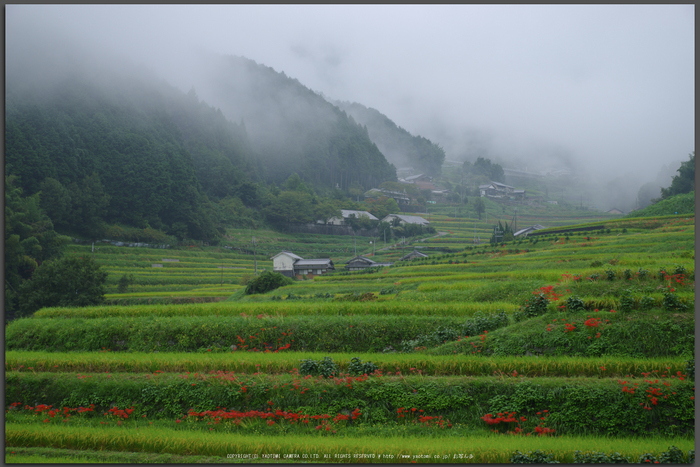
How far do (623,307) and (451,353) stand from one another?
365 cm

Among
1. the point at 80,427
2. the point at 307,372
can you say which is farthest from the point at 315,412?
the point at 80,427

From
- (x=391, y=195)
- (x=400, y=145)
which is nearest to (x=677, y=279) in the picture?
(x=391, y=195)

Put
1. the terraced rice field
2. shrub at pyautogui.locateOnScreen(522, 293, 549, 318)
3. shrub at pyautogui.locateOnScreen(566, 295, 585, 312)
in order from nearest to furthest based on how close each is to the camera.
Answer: the terraced rice field, shrub at pyautogui.locateOnScreen(566, 295, 585, 312), shrub at pyautogui.locateOnScreen(522, 293, 549, 318)

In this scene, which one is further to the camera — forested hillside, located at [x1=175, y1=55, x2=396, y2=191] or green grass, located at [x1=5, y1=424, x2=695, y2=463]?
forested hillside, located at [x1=175, y1=55, x2=396, y2=191]

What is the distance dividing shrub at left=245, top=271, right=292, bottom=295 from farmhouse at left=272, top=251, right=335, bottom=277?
292 centimetres

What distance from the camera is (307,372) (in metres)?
7.25

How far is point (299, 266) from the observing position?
22.9m

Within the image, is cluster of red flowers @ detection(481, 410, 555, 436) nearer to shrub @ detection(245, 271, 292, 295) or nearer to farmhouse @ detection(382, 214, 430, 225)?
shrub @ detection(245, 271, 292, 295)

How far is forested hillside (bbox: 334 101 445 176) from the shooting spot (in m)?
28.8

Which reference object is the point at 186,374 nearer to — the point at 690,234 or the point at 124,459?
the point at 124,459

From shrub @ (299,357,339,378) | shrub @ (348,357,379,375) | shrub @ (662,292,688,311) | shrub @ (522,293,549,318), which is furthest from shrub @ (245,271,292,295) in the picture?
shrub @ (662,292,688,311)

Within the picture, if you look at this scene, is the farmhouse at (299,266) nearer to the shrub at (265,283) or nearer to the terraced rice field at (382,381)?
the shrub at (265,283)

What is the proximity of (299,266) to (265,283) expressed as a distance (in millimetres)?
3785

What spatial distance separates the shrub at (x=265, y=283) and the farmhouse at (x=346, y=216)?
251 inches
